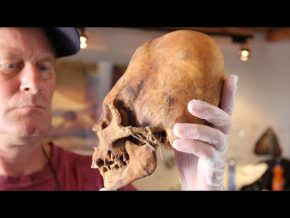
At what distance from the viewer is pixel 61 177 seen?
1.36 meters

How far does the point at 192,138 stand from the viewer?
1.09m

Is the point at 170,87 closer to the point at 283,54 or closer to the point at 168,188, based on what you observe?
the point at 168,188

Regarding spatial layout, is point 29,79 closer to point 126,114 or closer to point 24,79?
point 24,79

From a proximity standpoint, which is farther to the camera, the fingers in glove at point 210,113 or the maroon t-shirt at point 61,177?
the maroon t-shirt at point 61,177

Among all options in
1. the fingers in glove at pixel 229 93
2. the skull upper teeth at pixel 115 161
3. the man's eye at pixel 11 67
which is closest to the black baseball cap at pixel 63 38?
the man's eye at pixel 11 67

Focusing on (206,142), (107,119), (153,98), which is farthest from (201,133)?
(107,119)

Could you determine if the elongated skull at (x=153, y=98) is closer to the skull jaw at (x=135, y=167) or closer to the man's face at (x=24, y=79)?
the skull jaw at (x=135, y=167)

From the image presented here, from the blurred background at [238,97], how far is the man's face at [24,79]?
0.18 metres

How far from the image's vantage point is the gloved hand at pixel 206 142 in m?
1.07

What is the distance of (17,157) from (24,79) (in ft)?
0.79
